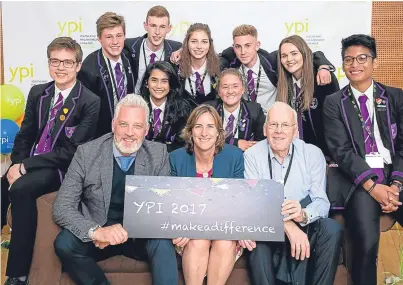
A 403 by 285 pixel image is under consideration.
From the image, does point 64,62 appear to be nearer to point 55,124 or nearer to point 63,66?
point 63,66

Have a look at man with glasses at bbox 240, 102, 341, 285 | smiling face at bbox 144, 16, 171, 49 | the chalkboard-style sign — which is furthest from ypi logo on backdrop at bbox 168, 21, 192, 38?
the chalkboard-style sign

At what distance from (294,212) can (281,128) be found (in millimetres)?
504

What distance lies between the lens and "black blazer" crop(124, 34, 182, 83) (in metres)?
4.27

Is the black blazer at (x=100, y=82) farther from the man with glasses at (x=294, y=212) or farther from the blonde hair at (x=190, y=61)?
the man with glasses at (x=294, y=212)

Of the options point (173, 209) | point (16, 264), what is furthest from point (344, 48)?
point (16, 264)

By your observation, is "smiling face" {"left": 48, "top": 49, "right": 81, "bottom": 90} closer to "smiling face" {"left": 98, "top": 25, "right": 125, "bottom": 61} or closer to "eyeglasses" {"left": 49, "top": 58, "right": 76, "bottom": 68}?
"eyeglasses" {"left": 49, "top": 58, "right": 76, "bottom": 68}

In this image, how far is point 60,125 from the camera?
11.5ft

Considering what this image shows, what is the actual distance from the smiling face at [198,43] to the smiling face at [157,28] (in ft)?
1.09

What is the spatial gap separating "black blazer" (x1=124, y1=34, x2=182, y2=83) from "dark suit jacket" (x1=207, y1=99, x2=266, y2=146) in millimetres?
755

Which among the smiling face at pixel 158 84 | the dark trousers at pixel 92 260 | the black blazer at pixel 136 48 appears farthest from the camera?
the black blazer at pixel 136 48

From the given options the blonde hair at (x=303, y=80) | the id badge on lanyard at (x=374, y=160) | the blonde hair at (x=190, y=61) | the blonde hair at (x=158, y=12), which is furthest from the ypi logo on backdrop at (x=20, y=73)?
the id badge on lanyard at (x=374, y=160)

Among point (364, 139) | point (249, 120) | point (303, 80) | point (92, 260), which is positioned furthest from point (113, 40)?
point (364, 139)

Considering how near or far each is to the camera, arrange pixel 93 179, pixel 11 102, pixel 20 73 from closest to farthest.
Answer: pixel 93 179, pixel 11 102, pixel 20 73

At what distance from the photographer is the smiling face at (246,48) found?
157 inches
